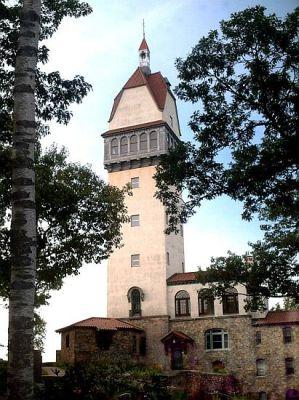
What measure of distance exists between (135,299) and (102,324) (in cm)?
606

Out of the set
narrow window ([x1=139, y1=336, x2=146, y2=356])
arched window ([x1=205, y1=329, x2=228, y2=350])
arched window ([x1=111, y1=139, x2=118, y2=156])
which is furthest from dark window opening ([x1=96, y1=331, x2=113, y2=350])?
arched window ([x1=111, y1=139, x2=118, y2=156])

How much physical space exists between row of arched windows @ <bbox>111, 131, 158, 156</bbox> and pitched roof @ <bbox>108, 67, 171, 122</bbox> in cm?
342

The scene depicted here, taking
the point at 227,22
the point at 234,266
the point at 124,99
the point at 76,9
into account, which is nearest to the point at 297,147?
the point at 227,22

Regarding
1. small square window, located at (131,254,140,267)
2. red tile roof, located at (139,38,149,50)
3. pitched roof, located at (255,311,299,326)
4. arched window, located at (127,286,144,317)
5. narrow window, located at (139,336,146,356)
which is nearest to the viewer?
pitched roof, located at (255,311,299,326)

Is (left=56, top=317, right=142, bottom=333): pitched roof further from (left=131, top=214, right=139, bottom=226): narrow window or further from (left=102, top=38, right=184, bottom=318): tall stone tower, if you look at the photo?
(left=131, top=214, right=139, bottom=226): narrow window

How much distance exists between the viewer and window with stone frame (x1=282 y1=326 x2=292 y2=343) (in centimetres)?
4816

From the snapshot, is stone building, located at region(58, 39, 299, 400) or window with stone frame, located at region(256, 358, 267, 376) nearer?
stone building, located at region(58, 39, 299, 400)

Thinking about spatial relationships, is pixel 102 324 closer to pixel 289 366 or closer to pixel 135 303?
pixel 135 303

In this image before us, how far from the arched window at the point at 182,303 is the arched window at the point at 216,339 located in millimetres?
3081

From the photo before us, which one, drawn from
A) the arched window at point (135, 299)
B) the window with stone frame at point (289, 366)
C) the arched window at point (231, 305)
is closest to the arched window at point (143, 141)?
the arched window at point (135, 299)

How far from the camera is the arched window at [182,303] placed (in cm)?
5188

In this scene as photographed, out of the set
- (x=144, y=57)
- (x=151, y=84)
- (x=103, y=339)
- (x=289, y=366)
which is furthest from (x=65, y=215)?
(x=144, y=57)

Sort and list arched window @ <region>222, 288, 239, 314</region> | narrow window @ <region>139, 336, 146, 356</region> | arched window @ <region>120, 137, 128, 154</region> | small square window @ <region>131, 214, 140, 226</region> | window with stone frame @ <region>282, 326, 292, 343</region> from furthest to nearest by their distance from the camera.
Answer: arched window @ <region>120, 137, 128, 154</region> → small square window @ <region>131, 214, 140, 226</region> → narrow window @ <region>139, 336, 146, 356</region> → arched window @ <region>222, 288, 239, 314</region> → window with stone frame @ <region>282, 326, 292, 343</region>

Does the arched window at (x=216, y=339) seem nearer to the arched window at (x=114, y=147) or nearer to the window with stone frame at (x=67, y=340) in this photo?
the window with stone frame at (x=67, y=340)
